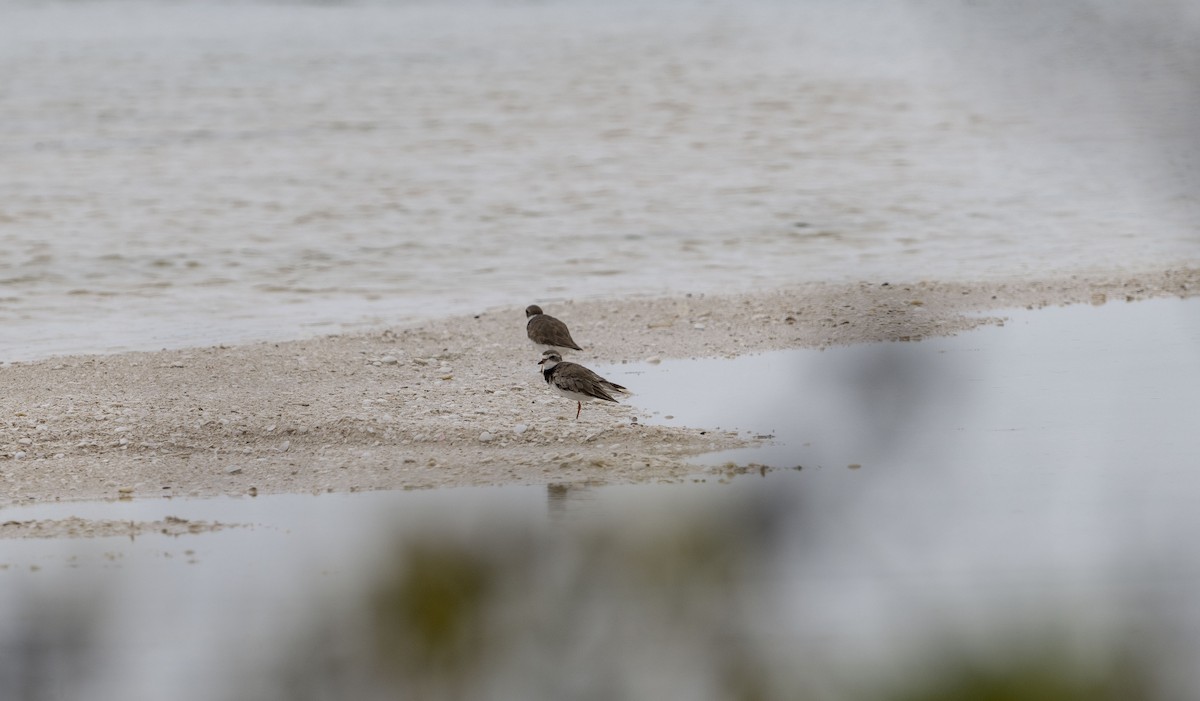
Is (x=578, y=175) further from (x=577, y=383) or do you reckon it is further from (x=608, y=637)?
(x=608, y=637)

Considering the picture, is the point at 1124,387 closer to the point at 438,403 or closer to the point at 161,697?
the point at 438,403

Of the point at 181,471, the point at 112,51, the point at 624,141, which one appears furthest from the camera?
the point at 112,51

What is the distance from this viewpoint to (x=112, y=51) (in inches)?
1485

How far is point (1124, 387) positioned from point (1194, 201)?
5.58 metres

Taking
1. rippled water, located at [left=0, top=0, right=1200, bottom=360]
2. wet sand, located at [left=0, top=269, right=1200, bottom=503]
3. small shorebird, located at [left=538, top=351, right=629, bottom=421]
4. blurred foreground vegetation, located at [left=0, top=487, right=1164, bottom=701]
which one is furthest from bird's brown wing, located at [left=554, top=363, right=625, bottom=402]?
blurred foreground vegetation, located at [left=0, top=487, right=1164, bottom=701]

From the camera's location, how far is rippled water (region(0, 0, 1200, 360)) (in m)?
1.18

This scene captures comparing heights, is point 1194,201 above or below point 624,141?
above

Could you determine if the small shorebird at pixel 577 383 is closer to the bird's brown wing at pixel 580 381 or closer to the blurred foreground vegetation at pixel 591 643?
the bird's brown wing at pixel 580 381

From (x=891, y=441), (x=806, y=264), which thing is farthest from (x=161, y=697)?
(x=806, y=264)

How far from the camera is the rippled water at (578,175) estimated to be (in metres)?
1.18

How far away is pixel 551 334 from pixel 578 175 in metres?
10.8

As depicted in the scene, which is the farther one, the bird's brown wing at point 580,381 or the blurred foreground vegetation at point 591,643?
the bird's brown wing at point 580,381

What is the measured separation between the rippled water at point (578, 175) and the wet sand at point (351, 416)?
1.50 metres

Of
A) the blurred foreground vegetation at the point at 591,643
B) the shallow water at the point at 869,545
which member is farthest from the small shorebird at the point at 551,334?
the blurred foreground vegetation at the point at 591,643
